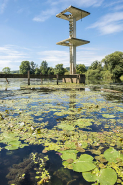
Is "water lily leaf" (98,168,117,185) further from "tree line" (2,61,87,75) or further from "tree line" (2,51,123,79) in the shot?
"tree line" (2,61,87,75)

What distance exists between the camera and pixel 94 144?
2146mm

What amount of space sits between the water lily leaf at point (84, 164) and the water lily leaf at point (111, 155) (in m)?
0.23

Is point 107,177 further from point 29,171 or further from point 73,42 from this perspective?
point 73,42

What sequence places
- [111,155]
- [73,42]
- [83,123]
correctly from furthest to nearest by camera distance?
[73,42]
[83,123]
[111,155]

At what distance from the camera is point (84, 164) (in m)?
1.61

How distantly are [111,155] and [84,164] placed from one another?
439 millimetres

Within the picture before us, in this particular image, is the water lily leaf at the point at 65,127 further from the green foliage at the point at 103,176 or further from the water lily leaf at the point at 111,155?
the green foliage at the point at 103,176

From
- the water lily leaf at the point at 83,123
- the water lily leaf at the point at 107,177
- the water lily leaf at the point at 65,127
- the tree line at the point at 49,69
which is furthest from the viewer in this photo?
the tree line at the point at 49,69

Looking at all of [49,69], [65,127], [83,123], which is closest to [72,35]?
[83,123]

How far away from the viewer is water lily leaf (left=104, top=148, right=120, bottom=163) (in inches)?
68.4

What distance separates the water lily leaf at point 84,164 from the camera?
5.07 ft

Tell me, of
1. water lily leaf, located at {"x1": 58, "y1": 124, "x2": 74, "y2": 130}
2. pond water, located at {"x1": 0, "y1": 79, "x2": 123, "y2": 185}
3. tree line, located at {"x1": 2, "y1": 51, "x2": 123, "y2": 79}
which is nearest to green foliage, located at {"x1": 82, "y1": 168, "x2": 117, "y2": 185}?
pond water, located at {"x1": 0, "y1": 79, "x2": 123, "y2": 185}

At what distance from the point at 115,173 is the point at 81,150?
576mm

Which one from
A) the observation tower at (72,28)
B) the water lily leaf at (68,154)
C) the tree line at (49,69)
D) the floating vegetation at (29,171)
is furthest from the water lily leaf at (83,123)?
the tree line at (49,69)
